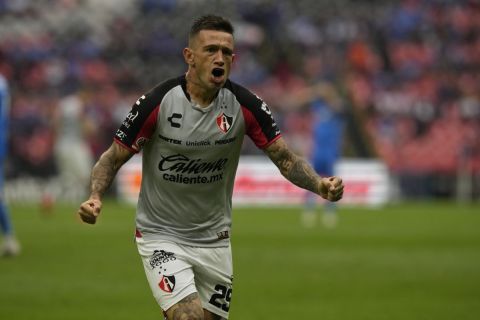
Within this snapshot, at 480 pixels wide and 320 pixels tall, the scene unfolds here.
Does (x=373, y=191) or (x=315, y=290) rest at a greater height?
(x=373, y=191)

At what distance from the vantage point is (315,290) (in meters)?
11.9

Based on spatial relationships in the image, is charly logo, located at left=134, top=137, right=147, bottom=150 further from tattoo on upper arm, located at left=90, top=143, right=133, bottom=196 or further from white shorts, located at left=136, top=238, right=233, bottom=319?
white shorts, located at left=136, top=238, right=233, bottom=319

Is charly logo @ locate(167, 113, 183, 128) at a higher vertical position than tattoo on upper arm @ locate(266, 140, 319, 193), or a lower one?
higher

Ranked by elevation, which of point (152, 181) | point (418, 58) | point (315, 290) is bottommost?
point (315, 290)

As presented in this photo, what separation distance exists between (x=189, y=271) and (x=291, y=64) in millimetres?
Result: 27450

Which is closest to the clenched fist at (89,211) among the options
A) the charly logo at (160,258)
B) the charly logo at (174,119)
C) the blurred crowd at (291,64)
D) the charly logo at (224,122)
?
the charly logo at (160,258)

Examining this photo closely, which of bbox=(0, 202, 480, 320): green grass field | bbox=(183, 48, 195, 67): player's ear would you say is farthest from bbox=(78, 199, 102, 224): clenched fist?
bbox=(0, 202, 480, 320): green grass field

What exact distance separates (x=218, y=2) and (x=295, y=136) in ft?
22.3

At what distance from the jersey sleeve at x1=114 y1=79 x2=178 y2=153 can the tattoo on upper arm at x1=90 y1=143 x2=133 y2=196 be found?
60 mm

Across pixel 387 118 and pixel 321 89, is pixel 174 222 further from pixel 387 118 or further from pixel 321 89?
pixel 387 118

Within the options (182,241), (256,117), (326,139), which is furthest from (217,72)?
(326,139)

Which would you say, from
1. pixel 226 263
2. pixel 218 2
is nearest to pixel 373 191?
pixel 218 2

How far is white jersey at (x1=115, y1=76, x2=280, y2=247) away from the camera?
21.7 feet

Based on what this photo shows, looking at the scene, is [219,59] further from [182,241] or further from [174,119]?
[182,241]
